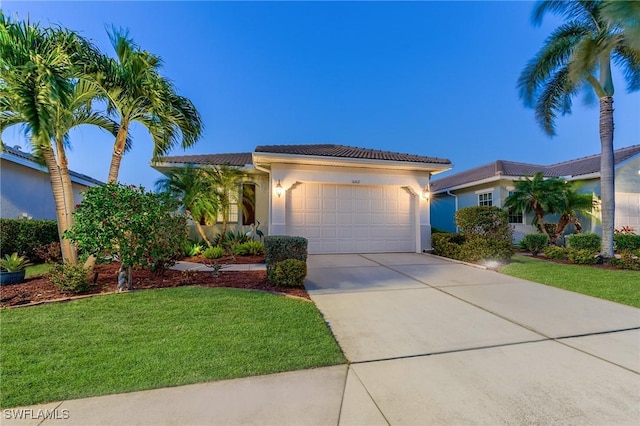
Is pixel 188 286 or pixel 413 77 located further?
pixel 413 77

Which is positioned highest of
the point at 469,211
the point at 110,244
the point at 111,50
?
the point at 111,50

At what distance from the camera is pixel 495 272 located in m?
7.25

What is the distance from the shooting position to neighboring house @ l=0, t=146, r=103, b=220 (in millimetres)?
9367

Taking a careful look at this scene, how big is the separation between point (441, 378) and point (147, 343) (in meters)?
3.10

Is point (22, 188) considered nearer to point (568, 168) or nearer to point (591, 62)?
point (591, 62)

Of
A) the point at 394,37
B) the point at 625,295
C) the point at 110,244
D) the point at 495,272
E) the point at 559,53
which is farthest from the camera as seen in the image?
the point at 394,37

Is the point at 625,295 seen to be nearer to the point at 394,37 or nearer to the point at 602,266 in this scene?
the point at 602,266

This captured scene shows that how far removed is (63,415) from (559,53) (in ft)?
45.2

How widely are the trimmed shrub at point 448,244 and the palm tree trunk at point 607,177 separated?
13.5 ft

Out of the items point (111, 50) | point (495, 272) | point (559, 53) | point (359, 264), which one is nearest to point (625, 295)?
point (495, 272)

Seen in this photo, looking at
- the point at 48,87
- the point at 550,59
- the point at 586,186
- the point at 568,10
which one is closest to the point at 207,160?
the point at 48,87

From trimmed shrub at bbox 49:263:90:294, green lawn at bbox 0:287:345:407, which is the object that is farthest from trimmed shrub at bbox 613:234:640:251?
trimmed shrub at bbox 49:263:90:294

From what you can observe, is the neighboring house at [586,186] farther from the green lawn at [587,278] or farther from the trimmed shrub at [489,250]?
the green lawn at [587,278]

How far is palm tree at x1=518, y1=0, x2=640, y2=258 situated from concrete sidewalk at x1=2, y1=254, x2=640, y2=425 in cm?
658
